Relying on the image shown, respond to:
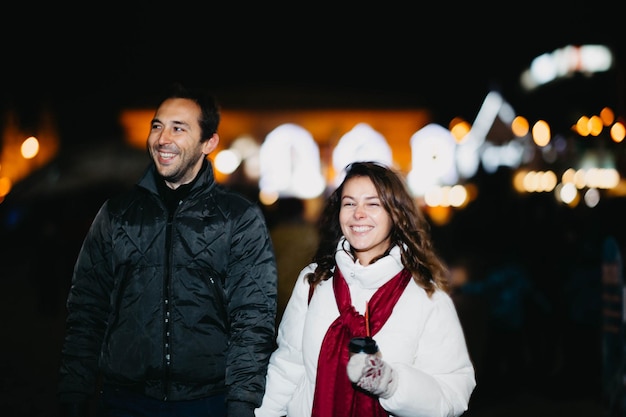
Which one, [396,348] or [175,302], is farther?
[175,302]

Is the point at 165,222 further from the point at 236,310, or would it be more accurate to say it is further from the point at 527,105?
the point at 527,105

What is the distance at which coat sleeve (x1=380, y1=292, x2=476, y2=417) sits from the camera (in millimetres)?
2553

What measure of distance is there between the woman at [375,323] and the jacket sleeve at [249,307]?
0.46 ft

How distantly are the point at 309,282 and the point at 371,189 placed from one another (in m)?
0.54

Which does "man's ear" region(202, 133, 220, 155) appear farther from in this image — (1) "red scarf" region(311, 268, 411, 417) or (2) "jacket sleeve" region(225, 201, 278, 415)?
(1) "red scarf" region(311, 268, 411, 417)

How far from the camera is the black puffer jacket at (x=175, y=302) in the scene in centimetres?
282

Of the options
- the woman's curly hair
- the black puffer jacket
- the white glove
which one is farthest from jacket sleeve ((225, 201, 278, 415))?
the white glove

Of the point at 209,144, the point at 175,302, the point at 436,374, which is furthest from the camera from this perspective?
the point at 209,144

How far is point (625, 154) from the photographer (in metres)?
13.7

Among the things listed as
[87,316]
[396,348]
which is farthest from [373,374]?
[87,316]

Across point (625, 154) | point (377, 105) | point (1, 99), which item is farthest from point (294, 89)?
point (625, 154)

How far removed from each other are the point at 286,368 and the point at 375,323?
50 cm

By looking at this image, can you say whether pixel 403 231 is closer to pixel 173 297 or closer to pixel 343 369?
pixel 343 369

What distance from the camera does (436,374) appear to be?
2662 millimetres
